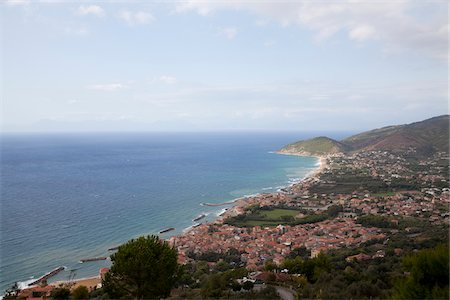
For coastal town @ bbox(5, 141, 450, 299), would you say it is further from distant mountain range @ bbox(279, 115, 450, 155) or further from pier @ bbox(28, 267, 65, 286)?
distant mountain range @ bbox(279, 115, 450, 155)

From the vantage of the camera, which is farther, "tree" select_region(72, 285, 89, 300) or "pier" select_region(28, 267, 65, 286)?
"pier" select_region(28, 267, 65, 286)

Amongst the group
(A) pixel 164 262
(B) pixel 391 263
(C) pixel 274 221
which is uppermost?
(A) pixel 164 262

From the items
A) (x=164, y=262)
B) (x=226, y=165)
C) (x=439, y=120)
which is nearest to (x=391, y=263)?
(x=164, y=262)

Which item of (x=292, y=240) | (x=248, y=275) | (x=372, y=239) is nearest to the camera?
(x=248, y=275)

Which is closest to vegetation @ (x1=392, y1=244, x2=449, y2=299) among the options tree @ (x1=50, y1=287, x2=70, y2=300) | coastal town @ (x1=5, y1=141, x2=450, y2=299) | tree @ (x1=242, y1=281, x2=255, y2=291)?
tree @ (x1=242, y1=281, x2=255, y2=291)

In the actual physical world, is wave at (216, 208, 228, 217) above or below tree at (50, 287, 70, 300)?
below

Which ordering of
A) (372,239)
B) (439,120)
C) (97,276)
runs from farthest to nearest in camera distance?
(439,120)
(372,239)
(97,276)

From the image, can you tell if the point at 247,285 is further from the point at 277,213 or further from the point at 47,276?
the point at 277,213

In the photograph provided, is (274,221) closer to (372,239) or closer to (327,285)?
(372,239)
